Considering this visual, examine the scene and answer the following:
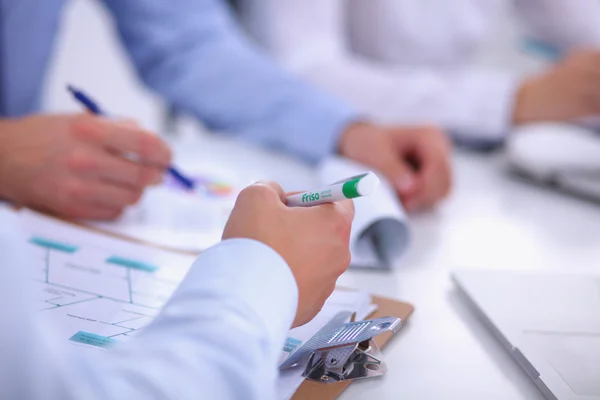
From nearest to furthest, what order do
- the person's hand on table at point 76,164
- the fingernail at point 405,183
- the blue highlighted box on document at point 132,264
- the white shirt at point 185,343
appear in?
the white shirt at point 185,343, the blue highlighted box on document at point 132,264, the person's hand on table at point 76,164, the fingernail at point 405,183

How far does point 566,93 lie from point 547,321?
0.62 m

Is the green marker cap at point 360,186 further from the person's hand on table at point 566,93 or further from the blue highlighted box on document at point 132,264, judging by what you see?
the person's hand on table at point 566,93

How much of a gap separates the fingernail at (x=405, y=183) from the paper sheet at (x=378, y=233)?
4.0 inches

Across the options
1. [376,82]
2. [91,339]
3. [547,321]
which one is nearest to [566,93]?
[376,82]

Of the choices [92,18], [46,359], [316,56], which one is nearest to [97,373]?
[46,359]

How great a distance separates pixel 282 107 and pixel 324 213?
0.58 metres

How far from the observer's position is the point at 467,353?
47 centimetres

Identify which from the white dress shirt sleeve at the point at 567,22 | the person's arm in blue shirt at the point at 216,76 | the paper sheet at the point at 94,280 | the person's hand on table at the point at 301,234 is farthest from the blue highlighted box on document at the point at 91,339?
the white dress shirt sleeve at the point at 567,22

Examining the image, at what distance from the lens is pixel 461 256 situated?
0.66m

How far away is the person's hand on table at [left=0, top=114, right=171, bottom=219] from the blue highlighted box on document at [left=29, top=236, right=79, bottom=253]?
0.26 feet

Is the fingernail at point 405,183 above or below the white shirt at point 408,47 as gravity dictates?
below

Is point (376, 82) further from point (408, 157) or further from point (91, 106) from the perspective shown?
point (91, 106)

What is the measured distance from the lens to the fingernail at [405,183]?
0.78 meters

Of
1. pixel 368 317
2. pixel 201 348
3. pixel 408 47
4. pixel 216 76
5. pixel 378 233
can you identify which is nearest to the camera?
pixel 201 348
